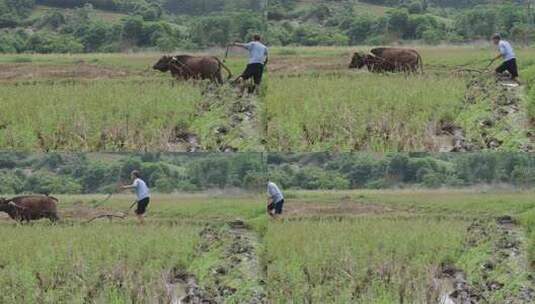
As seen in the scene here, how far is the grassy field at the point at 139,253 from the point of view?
723 cm

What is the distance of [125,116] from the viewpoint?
7.06 m

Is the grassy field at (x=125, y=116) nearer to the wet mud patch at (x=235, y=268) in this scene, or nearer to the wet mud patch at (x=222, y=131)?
the wet mud patch at (x=222, y=131)

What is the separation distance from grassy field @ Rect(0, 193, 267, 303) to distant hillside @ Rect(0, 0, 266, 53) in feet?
4.00

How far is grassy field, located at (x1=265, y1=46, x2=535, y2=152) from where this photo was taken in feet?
22.7

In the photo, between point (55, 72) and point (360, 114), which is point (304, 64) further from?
point (55, 72)

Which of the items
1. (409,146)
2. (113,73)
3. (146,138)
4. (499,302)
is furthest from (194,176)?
(499,302)

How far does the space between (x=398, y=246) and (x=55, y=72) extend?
9.68ft

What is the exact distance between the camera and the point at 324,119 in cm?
694

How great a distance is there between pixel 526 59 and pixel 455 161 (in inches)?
36.1

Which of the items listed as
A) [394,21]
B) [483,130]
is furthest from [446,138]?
[394,21]

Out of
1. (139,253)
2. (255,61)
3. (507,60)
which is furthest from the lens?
(139,253)

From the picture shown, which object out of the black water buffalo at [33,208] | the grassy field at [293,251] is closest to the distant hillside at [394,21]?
the grassy field at [293,251]

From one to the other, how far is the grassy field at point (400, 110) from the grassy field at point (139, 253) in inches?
30.9

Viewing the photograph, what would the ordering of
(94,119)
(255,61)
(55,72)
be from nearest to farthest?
(94,119) < (255,61) < (55,72)
